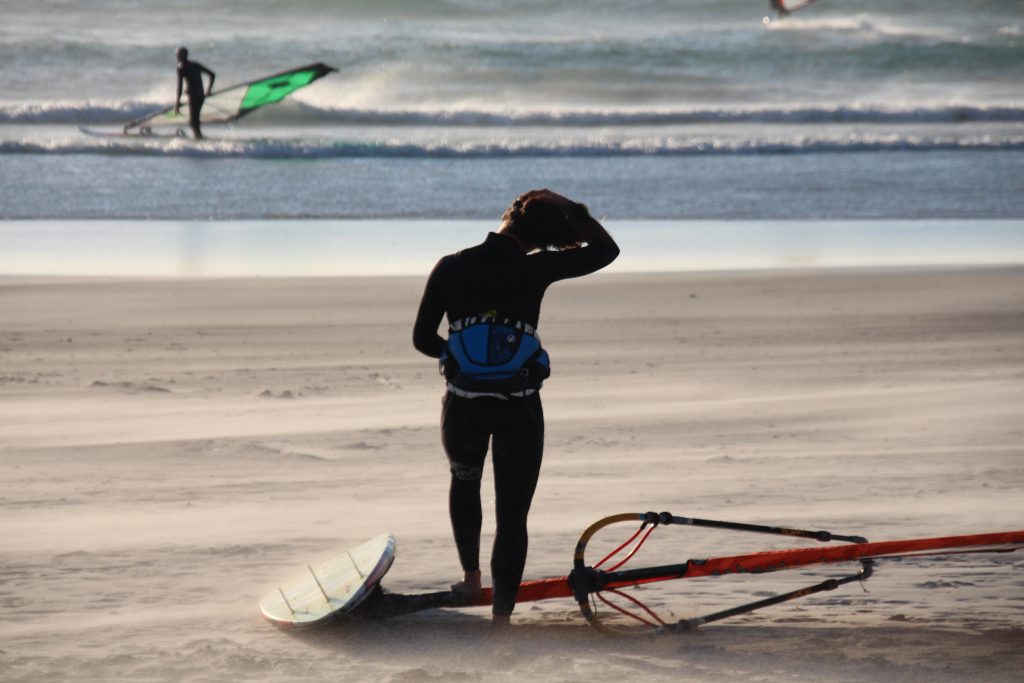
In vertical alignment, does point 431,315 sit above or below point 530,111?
below

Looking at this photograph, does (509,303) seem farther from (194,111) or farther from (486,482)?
(194,111)

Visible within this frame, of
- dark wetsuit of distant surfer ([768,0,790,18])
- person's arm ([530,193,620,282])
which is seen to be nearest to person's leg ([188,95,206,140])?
person's arm ([530,193,620,282])

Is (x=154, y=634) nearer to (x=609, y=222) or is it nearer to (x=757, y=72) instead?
(x=609, y=222)

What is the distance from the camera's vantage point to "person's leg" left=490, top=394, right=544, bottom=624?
3.52 meters

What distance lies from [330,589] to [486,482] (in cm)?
162

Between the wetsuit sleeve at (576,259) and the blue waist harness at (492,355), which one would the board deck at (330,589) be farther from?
the wetsuit sleeve at (576,259)

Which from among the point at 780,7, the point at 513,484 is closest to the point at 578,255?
the point at 513,484

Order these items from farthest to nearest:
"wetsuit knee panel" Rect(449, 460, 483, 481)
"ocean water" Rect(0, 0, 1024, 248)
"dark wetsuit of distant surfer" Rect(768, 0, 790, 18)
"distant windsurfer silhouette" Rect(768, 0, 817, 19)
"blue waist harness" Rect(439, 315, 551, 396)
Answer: "distant windsurfer silhouette" Rect(768, 0, 817, 19) → "dark wetsuit of distant surfer" Rect(768, 0, 790, 18) → "ocean water" Rect(0, 0, 1024, 248) → "wetsuit knee panel" Rect(449, 460, 483, 481) → "blue waist harness" Rect(439, 315, 551, 396)

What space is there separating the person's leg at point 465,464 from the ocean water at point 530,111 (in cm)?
1045

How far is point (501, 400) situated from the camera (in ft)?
11.5

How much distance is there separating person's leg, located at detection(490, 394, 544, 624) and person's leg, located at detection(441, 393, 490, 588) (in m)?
0.06

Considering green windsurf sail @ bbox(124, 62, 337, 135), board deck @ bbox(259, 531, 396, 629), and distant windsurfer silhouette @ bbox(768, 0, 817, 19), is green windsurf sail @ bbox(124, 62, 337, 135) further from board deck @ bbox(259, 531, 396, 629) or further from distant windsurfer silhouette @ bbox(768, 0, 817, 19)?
distant windsurfer silhouette @ bbox(768, 0, 817, 19)

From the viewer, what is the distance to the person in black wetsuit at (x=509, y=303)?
3467 millimetres

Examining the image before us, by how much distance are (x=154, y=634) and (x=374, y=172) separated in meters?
15.1
